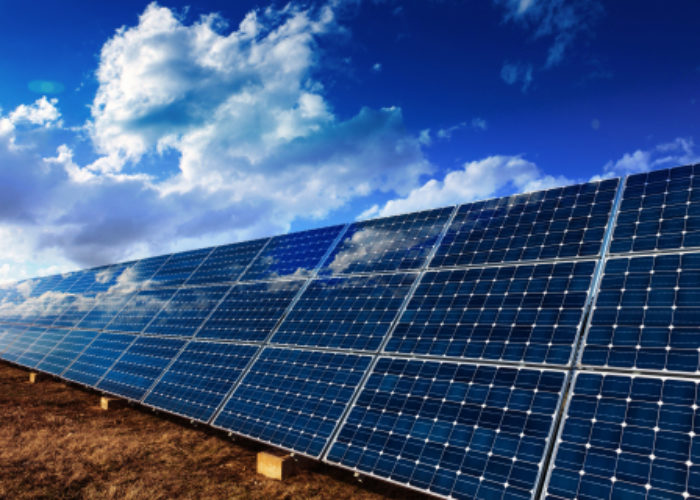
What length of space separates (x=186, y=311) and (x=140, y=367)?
392cm

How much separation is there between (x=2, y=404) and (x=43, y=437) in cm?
735

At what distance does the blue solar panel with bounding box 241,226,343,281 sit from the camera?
72.4 ft

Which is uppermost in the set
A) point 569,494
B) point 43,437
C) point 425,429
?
point 43,437

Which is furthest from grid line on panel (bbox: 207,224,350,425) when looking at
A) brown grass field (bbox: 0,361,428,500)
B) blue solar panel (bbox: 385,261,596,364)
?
blue solar panel (bbox: 385,261,596,364)

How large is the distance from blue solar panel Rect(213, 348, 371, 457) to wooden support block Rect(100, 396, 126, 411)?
8781 millimetres

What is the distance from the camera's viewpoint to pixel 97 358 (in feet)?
77.6

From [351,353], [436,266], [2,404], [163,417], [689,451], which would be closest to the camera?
[689,451]

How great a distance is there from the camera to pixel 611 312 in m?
11.3

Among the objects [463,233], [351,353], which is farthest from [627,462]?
[463,233]

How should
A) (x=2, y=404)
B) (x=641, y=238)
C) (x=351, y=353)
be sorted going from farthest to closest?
(x=2, y=404) → (x=351, y=353) → (x=641, y=238)

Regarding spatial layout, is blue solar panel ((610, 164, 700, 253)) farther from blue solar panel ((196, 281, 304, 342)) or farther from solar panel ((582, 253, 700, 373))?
blue solar panel ((196, 281, 304, 342))

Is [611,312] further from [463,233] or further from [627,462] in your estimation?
[463,233]

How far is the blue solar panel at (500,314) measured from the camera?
38.2ft

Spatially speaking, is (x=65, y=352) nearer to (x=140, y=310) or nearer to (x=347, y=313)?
(x=140, y=310)
